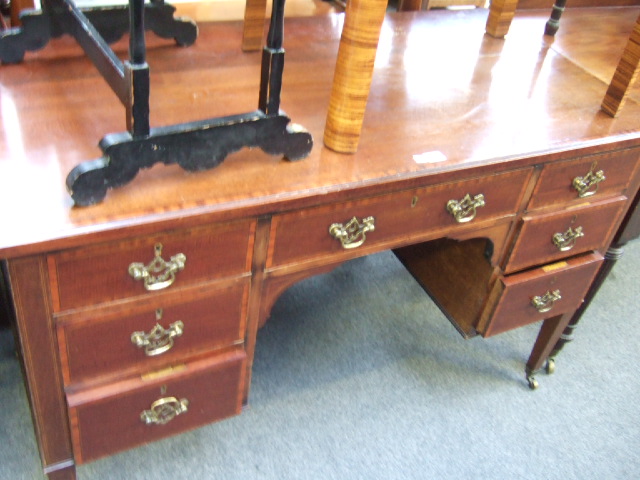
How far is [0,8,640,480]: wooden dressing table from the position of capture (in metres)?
0.81

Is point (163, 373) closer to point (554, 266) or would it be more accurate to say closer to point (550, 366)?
point (554, 266)

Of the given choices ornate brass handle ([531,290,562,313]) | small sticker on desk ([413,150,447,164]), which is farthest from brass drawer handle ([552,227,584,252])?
small sticker on desk ([413,150,447,164])

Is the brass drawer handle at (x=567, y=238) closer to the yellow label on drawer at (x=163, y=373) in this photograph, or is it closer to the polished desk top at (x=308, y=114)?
the polished desk top at (x=308, y=114)

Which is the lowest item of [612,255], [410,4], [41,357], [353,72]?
[612,255]

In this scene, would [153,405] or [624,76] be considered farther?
[624,76]

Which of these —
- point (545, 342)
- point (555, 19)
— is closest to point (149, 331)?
point (545, 342)

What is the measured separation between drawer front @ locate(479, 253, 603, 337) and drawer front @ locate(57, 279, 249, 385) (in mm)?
551

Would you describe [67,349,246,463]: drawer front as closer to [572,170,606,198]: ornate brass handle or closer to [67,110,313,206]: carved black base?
[67,110,313,206]: carved black base

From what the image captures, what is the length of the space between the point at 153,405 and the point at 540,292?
773 mm

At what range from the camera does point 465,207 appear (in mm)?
1066

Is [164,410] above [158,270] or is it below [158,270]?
below

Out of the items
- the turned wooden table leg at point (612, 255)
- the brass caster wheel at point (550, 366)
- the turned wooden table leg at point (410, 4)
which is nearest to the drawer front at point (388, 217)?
the turned wooden table leg at point (612, 255)

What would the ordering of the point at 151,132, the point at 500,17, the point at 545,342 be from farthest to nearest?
the point at 545,342, the point at 500,17, the point at 151,132

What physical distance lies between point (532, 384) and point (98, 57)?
119 cm
